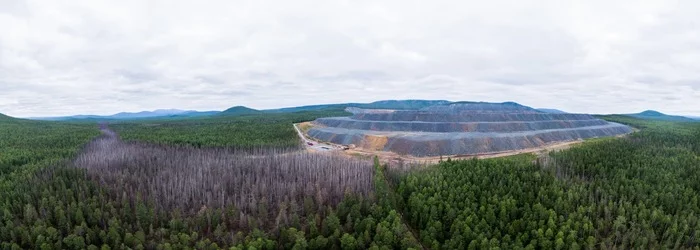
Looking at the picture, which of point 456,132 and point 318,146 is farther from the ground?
point 456,132

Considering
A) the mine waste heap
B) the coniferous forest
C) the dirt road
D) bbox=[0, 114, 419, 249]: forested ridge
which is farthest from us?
the dirt road

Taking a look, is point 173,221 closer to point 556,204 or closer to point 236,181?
point 236,181

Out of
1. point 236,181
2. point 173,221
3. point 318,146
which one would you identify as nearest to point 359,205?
point 173,221

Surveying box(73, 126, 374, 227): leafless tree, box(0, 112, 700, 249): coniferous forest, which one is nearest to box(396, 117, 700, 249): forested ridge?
box(0, 112, 700, 249): coniferous forest

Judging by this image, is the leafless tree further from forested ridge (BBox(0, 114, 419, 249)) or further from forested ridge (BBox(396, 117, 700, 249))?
forested ridge (BBox(396, 117, 700, 249))

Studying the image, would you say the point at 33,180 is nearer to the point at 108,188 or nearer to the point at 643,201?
the point at 108,188

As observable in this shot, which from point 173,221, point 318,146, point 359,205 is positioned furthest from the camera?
point 318,146

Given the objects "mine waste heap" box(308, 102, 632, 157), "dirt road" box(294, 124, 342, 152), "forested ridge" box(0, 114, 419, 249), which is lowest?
"forested ridge" box(0, 114, 419, 249)

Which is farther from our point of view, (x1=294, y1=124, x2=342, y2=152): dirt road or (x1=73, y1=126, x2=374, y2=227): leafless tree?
(x1=294, y1=124, x2=342, y2=152): dirt road
